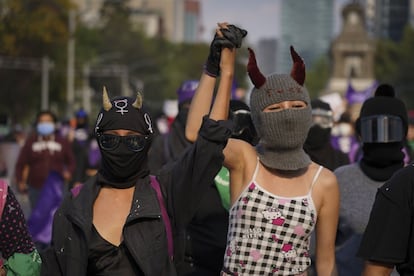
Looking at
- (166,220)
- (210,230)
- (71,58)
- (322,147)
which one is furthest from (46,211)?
(71,58)

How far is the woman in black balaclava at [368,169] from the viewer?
5441mm

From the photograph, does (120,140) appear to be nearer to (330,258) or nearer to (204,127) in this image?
(204,127)

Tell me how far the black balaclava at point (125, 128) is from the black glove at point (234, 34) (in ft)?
1.55

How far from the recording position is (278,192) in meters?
4.79

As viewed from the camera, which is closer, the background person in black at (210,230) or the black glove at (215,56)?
the black glove at (215,56)

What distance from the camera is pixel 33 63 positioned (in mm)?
55500

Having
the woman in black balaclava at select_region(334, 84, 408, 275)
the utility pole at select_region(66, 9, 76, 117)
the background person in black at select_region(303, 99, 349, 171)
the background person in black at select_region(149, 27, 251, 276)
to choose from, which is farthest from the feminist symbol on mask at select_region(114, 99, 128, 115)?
the utility pole at select_region(66, 9, 76, 117)

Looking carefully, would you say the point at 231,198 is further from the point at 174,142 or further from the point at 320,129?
the point at 320,129

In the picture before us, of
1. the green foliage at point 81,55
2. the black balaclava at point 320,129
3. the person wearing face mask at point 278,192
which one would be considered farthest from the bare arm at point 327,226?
the green foliage at point 81,55

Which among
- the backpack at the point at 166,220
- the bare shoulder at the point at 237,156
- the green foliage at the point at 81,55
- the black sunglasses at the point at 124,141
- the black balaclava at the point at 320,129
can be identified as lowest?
the green foliage at the point at 81,55

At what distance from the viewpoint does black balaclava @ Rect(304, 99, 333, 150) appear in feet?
24.2

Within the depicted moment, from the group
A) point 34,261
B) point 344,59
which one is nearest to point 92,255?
point 34,261

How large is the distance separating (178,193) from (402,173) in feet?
3.41

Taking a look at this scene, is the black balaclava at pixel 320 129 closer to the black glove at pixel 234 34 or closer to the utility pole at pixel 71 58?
the black glove at pixel 234 34
